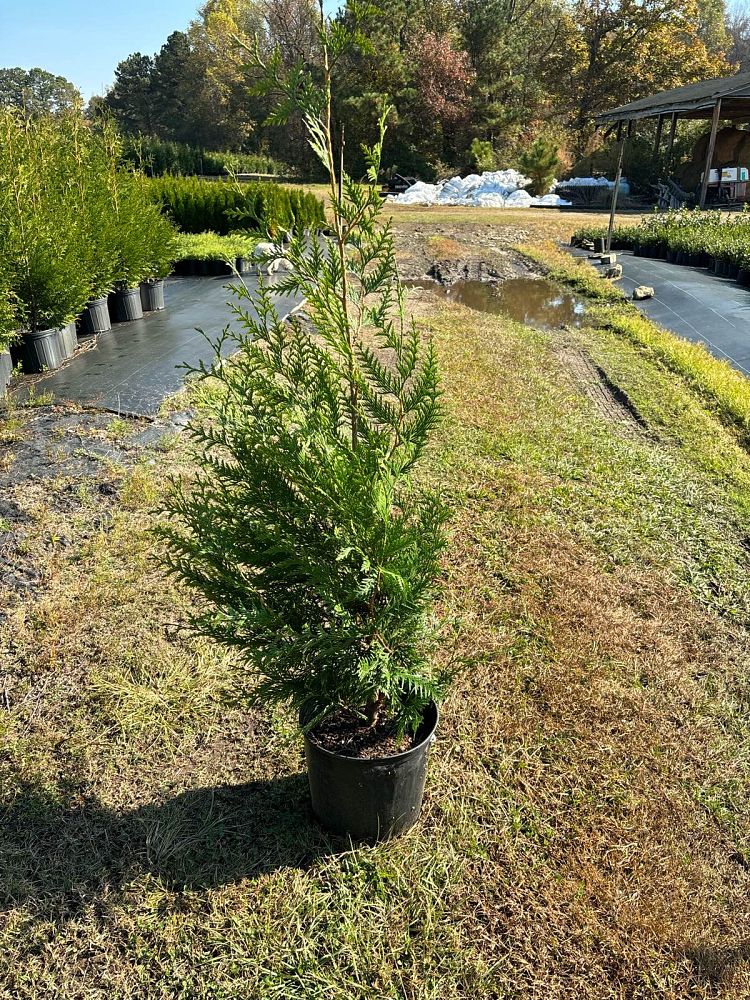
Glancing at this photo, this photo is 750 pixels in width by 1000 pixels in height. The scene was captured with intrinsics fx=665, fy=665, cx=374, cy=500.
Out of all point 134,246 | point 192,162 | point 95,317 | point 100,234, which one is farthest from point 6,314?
point 192,162

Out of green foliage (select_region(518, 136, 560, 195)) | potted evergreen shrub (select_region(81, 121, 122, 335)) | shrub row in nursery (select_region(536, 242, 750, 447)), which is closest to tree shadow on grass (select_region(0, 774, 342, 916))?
shrub row in nursery (select_region(536, 242, 750, 447))

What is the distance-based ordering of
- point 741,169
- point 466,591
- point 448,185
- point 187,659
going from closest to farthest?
Result: point 187,659 < point 466,591 < point 741,169 < point 448,185

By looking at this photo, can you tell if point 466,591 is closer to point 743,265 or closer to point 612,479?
point 612,479

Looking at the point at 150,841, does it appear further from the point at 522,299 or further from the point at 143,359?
the point at 522,299

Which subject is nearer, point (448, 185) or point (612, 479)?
point (612, 479)

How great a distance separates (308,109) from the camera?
1842mm

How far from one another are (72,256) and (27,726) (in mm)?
5134

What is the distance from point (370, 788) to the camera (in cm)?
222

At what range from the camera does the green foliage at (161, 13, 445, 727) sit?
77.2 inches

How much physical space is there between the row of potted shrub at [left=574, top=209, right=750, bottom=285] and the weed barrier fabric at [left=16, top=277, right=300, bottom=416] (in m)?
7.66

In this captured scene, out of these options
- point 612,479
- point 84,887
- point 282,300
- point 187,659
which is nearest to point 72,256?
point 282,300

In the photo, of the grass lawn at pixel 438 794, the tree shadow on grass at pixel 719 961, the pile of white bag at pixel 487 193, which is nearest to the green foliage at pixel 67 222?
the grass lawn at pixel 438 794

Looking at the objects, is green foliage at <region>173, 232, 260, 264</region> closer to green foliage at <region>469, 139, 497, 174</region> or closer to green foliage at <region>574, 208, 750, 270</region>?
green foliage at <region>574, 208, 750, 270</region>

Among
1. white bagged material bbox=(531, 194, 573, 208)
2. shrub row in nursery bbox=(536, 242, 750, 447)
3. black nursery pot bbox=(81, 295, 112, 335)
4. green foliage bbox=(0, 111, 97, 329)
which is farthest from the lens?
white bagged material bbox=(531, 194, 573, 208)
